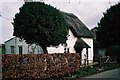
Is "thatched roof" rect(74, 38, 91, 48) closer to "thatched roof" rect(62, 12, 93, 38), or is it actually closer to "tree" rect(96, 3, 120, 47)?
"thatched roof" rect(62, 12, 93, 38)

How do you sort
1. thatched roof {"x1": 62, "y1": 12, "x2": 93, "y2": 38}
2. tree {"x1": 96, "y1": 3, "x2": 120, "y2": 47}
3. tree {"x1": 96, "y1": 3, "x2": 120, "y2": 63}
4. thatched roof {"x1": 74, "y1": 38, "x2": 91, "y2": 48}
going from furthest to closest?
tree {"x1": 96, "y1": 3, "x2": 120, "y2": 47}
tree {"x1": 96, "y1": 3, "x2": 120, "y2": 63}
thatched roof {"x1": 74, "y1": 38, "x2": 91, "y2": 48}
thatched roof {"x1": 62, "y1": 12, "x2": 93, "y2": 38}

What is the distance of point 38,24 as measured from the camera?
23.9 metres

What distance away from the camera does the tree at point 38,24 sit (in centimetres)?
2384

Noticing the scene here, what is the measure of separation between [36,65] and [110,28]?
2648 cm

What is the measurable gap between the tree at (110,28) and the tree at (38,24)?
1669 cm

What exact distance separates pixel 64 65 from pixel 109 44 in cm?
2188

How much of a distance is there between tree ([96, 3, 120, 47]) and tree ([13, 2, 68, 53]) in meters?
16.7

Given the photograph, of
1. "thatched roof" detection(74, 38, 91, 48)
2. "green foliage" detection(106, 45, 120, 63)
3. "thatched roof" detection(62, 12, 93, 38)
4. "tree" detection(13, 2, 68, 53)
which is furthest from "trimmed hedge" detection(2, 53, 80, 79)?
"green foliage" detection(106, 45, 120, 63)

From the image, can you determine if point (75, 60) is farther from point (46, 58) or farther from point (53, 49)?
point (53, 49)

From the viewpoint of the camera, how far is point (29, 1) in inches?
987

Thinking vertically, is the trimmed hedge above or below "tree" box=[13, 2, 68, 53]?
below

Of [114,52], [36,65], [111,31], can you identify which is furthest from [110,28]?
[36,65]

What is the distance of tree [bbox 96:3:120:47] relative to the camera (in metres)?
40.0

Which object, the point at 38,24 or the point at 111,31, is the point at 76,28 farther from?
the point at 38,24
